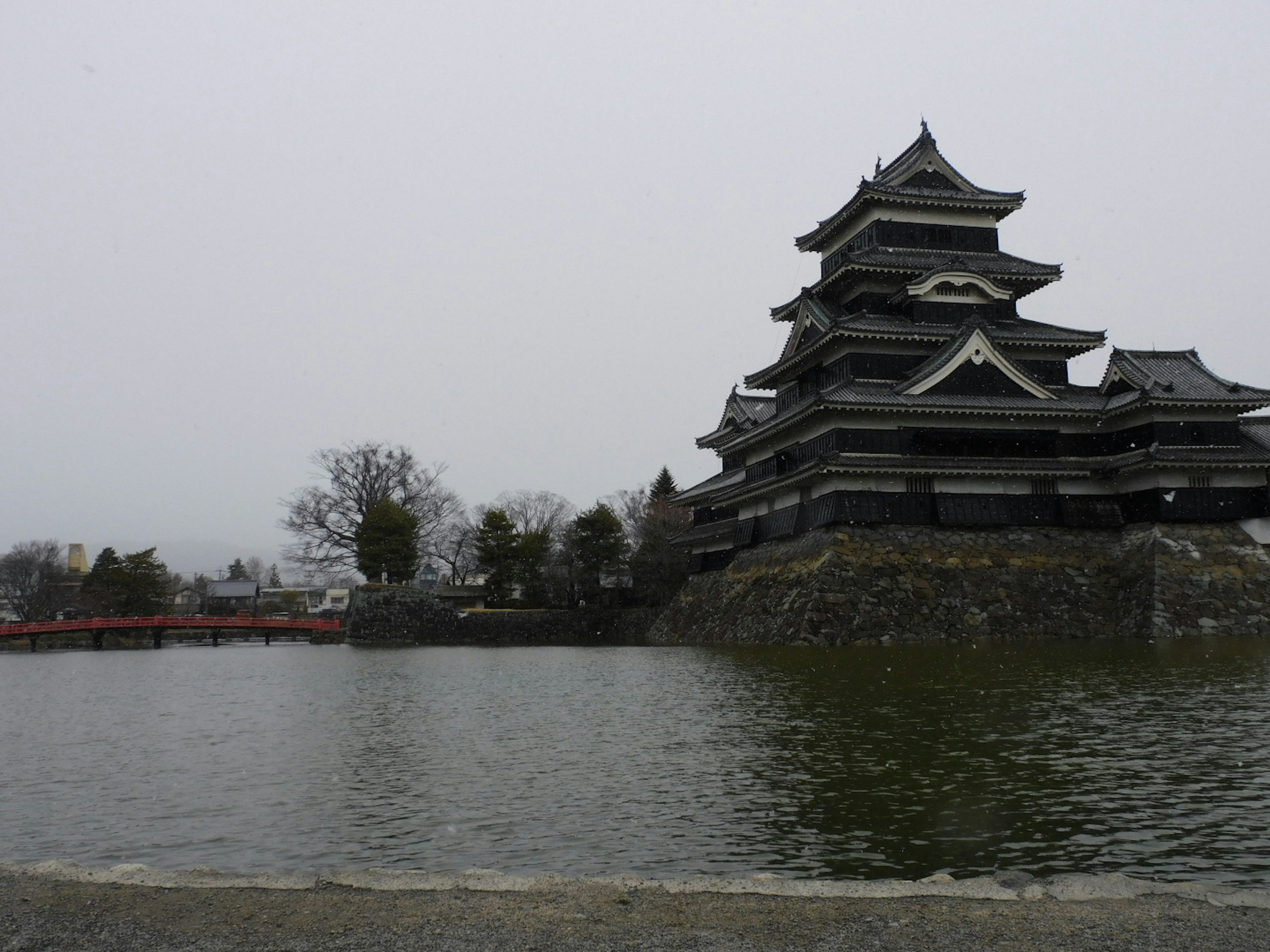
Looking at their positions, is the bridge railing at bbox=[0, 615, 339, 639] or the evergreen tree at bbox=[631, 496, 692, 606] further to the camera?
the evergreen tree at bbox=[631, 496, 692, 606]

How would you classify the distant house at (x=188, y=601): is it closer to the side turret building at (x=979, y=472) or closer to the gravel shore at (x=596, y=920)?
the side turret building at (x=979, y=472)

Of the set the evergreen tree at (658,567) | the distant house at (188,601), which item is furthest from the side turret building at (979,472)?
the distant house at (188,601)

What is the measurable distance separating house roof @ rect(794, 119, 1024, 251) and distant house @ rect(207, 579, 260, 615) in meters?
74.9

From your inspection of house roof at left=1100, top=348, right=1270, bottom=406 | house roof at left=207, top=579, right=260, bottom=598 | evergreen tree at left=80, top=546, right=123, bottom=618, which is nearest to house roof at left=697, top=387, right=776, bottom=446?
house roof at left=1100, top=348, right=1270, bottom=406

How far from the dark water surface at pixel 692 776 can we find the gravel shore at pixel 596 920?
815mm

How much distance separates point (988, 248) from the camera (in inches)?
1542

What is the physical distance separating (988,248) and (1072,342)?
5734 mm

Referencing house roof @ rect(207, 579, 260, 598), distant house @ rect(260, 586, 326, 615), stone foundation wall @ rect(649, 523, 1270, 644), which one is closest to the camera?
stone foundation wall @ rect(649, 523, 1270, 644)

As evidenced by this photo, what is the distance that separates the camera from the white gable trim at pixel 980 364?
33.1 meters

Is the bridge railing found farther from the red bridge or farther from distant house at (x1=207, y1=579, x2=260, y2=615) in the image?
distant house at (x1=207, y1=579, x2=260, y2=615)

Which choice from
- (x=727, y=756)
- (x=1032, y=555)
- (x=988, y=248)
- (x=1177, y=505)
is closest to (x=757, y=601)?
(x=1032, y=555)

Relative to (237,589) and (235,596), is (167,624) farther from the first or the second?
(237,589)

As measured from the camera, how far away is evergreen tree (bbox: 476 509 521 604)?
60.5 metres

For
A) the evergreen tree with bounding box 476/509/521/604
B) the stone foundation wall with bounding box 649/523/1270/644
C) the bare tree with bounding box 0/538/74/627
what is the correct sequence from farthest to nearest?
1. the bare tree with bounding box 0/538/74/627
2. the evergreen tree with bounding box 476/509/521/604
3. the stone foundation wall with bounding box 649/523/1270/644
